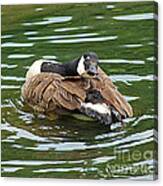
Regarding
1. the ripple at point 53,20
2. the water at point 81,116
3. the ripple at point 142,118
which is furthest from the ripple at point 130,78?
the ripple at point 53,20

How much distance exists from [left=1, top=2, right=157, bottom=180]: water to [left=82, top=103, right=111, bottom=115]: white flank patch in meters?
0.04

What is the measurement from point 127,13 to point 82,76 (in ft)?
0.80

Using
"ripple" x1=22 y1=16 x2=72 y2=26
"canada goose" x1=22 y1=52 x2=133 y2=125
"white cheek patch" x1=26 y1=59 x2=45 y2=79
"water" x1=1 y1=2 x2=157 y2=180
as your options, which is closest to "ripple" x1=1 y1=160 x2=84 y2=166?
"water" x1=1 y1=2 x2=157 y2=180

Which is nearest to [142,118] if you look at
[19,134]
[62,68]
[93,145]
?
[93,145]

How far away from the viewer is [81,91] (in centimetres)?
217

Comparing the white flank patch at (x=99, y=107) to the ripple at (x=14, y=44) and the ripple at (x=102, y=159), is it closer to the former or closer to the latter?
the ripple at (x=102, y=159)

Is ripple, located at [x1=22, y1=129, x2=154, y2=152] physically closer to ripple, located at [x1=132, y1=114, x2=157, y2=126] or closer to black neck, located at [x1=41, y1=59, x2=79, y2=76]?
ripple, located at [x1=132, y1=114, x2=157, y2=126]

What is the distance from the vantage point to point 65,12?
2.19 m

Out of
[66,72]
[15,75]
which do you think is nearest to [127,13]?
[66,72]

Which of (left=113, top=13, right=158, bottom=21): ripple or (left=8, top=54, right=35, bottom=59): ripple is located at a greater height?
(left=113, top=13, right=158, bottom=21): ripple

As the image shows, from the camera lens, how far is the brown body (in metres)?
2.15

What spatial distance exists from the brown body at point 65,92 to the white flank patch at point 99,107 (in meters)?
0.02

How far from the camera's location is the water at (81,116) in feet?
6.97

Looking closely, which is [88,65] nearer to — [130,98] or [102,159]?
[130,98]
